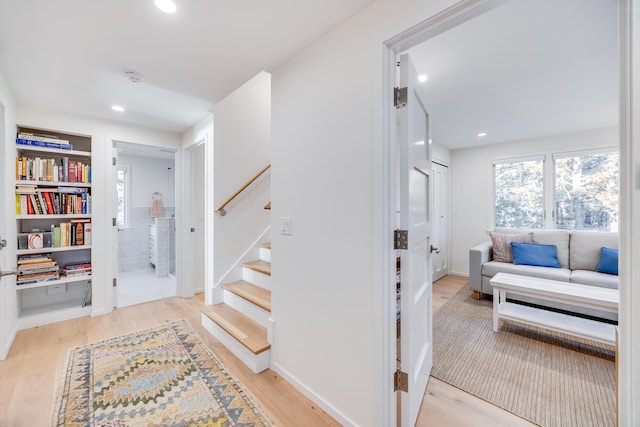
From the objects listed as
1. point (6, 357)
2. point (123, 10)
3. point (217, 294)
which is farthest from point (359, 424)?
point (6, 357)

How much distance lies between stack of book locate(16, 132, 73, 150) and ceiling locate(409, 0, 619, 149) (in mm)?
3580

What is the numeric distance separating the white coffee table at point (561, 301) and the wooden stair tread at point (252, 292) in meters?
2.21

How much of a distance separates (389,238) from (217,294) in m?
2.27

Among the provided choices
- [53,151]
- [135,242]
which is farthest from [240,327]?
[135,242]

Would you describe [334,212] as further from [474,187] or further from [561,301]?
[474,187]

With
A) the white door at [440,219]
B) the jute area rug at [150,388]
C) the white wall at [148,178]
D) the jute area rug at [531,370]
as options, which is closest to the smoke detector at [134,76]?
the jute area rug at [150,388]

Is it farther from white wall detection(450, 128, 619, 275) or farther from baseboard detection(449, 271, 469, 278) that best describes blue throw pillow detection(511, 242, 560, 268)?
baseboard detection(449, 271, 469, 278)

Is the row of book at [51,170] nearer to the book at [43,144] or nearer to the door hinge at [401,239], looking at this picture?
the book at [43,144]

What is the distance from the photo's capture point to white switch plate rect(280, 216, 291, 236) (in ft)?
5.98

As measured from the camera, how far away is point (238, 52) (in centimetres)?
174

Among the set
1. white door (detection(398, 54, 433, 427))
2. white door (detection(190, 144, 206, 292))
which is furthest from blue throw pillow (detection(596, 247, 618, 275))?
white door (detection(190, 144, 206, 292))

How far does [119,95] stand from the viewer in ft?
7.93

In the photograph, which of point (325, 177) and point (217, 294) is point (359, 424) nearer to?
point (325, 177)

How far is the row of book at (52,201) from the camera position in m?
2.59
